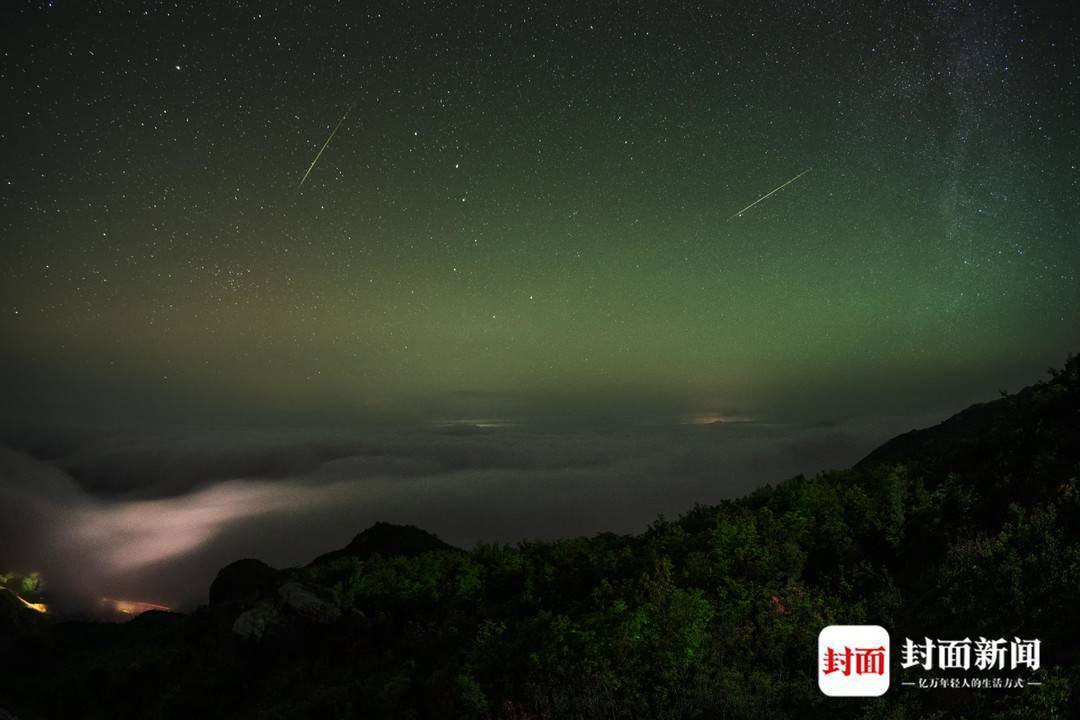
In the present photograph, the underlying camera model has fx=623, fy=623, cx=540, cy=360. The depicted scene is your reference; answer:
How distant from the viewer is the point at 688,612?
8570 mm

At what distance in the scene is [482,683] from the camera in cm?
816

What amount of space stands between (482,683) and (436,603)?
4.11 meters

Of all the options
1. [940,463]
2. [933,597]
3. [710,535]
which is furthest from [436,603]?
[940,463]

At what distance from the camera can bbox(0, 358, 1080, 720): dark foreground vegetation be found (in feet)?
23.7

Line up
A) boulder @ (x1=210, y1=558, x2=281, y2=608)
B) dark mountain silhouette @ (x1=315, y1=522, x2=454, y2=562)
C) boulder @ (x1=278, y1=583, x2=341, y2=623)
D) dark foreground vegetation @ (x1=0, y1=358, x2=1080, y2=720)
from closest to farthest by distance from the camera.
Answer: dark foreground vegetation @ (x1=0, y1=358, x2=1080, y2=720)
boulder @ (x1=278, y1=583, x2=341, y2=623)
boulder @ (x1=210, y1=558, x2=281, y2=608)
dark mountain silhouette @ (x1=315, y1=522, x2=454, y2=562)

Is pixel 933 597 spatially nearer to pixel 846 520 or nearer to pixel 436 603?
pixel 846 520

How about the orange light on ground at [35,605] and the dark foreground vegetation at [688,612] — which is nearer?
the dark foreground vegetation at [688,612]

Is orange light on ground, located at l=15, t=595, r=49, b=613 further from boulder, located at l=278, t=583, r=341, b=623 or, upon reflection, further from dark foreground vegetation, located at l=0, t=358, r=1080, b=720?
boulder, located at l=278, t=583, r=341, b=623

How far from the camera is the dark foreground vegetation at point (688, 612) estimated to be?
7.22 m

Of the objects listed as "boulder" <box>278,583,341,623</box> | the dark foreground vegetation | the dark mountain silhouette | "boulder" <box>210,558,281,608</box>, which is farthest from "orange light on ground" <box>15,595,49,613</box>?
"boulder" <box>278,583,341,623</box>

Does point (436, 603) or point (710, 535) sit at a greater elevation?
point (710, 535)

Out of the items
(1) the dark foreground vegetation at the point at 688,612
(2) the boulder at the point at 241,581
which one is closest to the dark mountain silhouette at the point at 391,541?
(2) the boulder at the point at 241,581

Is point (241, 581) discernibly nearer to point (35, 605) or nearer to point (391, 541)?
point (391, 541)

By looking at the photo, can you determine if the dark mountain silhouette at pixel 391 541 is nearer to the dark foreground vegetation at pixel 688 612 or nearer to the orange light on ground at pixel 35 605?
the dark foreground vegetation at pixel 688 612
